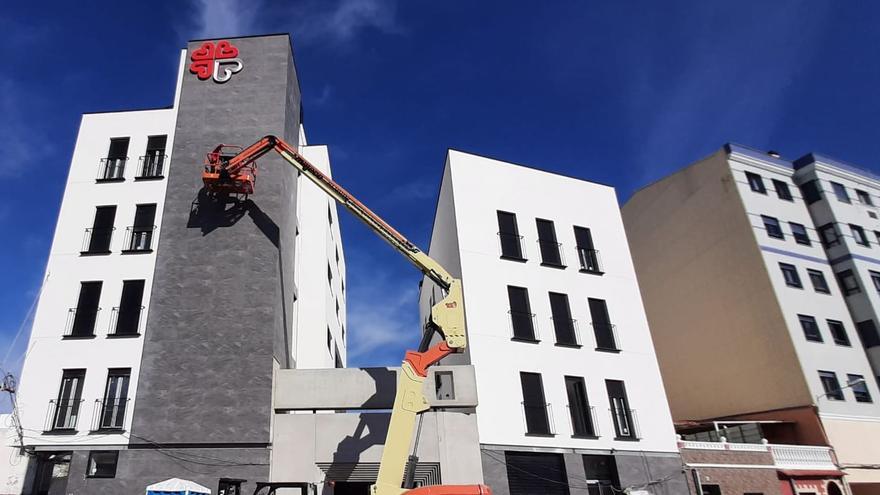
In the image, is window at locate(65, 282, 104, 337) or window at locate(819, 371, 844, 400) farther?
window at locate(819, 371, 844, 400)

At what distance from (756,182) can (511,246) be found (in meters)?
22.4

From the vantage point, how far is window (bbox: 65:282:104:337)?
27.0 meters

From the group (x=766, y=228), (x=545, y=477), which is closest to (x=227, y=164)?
(x=545, y=477)

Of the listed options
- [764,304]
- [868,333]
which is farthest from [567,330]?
[868,333]

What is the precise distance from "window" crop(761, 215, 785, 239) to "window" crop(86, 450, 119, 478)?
39.9 meters

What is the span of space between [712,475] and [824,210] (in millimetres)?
25025

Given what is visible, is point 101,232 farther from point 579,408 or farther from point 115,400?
point 579,408

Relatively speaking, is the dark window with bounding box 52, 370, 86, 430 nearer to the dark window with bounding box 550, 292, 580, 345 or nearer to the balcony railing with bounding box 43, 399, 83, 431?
the balcony railing with bounding box 43, 399, 83, 431

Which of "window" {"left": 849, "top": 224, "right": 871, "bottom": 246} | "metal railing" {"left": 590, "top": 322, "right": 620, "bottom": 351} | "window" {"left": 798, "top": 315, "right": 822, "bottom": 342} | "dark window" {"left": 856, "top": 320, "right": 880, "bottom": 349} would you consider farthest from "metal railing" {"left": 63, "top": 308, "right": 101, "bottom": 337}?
"window" {"left": 849, "top": 224, "right": 871, "bottom": 246}

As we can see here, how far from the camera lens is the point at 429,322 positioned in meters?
24.6

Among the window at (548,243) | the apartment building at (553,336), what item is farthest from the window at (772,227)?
the window at (548,243)

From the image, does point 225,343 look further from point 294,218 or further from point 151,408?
point 294,218

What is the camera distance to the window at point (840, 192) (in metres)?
44.9

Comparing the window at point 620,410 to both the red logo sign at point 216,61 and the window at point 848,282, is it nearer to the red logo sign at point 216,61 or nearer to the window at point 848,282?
the window at point 848,282
